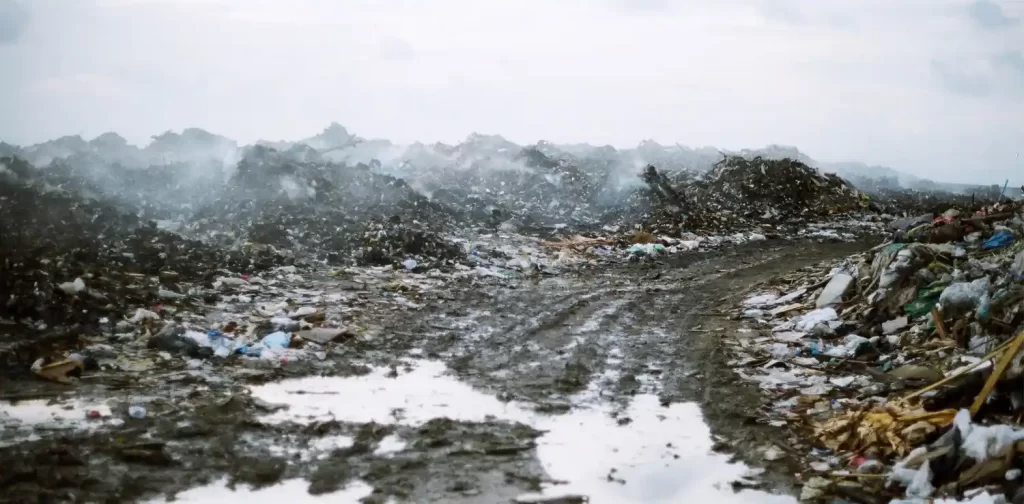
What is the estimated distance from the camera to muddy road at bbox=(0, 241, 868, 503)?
2.72m

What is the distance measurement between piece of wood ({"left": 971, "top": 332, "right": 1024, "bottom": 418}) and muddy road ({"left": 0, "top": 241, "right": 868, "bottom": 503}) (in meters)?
0.91

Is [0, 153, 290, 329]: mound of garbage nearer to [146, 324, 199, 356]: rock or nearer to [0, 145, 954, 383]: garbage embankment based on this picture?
[0, 145, 954, 383]: garbage embankment

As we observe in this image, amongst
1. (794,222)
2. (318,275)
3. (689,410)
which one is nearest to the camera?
(689,410)

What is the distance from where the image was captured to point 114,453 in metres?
2.88

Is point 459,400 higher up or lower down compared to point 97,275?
lower down

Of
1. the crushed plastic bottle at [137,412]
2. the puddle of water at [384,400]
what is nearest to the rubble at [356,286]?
the crushed plastic bottle at [137,412]

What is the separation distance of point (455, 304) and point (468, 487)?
402 cm

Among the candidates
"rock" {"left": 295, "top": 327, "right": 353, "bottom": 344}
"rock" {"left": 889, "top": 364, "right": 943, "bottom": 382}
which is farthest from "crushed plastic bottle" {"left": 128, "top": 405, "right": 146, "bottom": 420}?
"rock" {"left": 889, "top": 364, "right": 943, "bottom": 382}

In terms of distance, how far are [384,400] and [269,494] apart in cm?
119

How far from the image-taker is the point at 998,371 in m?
3.06

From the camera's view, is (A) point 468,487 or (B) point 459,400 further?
(B) point 459,400

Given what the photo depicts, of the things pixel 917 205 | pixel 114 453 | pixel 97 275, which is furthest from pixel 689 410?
pixel 917 205

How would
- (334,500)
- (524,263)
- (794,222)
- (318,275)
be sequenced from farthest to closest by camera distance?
(794,222) → (524,263) → (318,275) → (334,500)

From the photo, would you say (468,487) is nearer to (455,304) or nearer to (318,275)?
(455,304)
